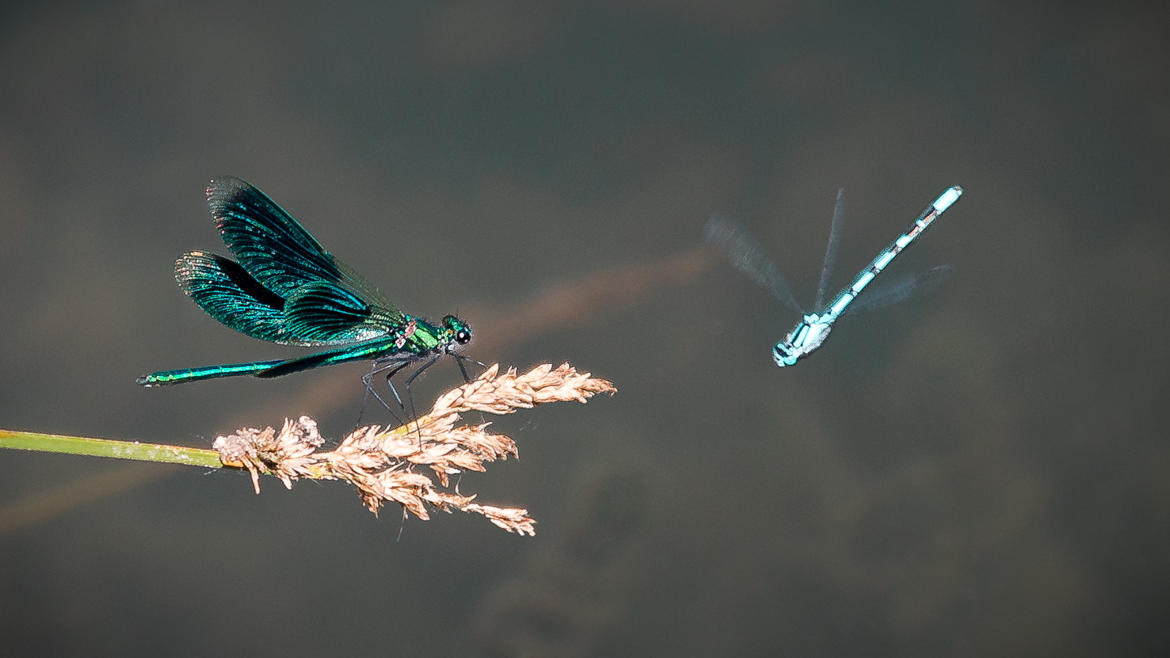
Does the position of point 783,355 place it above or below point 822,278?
below

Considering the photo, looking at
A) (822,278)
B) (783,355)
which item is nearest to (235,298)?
(783,355)

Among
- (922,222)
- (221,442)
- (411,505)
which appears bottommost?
(411,505)

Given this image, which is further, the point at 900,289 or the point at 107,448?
the point at 900,289

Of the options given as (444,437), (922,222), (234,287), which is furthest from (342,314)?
(922,222)

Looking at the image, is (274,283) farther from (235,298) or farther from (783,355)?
(783,355)

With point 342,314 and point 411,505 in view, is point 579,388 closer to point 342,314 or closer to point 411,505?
point 411,505

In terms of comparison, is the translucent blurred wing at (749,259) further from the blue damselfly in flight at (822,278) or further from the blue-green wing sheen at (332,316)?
the blue-green wing sheen at (332,316)

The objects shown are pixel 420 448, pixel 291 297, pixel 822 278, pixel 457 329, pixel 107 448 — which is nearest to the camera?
pixel 107 448

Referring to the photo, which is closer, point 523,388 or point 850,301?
point 523,388
